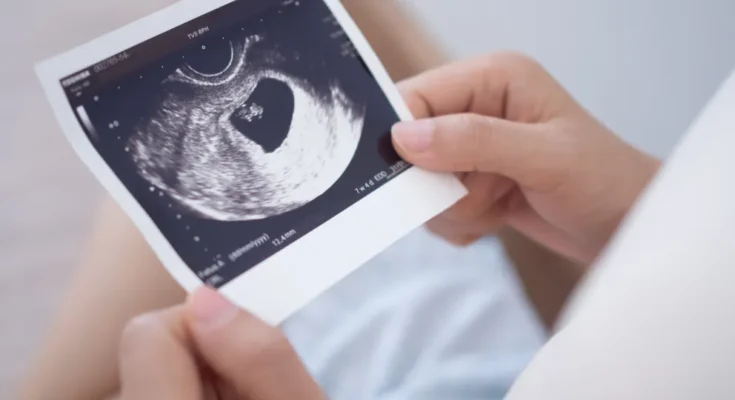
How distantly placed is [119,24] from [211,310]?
0.65m

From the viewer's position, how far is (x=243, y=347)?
408 mm

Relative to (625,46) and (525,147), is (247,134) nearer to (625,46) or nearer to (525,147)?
(525,147)

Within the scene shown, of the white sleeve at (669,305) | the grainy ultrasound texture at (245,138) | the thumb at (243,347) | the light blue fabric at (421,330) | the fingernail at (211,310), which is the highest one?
the grainy ultrasound texture at (245,138)

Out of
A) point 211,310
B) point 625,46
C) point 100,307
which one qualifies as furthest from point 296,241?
point 625,46

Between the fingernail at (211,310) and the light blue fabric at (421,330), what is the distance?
30 cm

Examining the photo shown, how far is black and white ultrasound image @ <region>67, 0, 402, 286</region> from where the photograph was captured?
47cm

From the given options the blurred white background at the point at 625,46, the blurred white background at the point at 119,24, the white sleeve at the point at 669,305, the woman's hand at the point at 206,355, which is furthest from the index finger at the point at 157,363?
the blurred white background at the point at 625,46

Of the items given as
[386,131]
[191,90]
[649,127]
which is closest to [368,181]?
[386,131]

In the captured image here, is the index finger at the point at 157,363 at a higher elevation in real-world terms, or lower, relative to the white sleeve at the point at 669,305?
higher

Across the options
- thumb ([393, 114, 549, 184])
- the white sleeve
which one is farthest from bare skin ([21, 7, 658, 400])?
the white sleeve

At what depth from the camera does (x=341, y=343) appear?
0.69m

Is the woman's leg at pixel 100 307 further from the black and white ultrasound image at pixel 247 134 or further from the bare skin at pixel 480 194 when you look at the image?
the black and white ultrasound image at pixel 247 134

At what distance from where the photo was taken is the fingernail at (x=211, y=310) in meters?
0.41

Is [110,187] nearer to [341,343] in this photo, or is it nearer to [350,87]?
[350,87]
